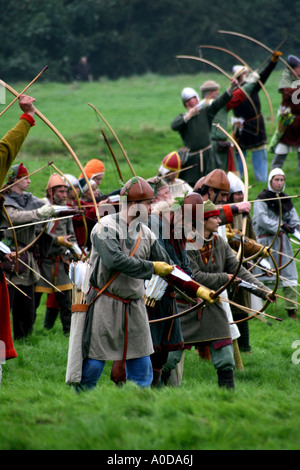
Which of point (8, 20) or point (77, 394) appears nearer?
point (77, 394)

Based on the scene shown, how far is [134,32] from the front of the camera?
1236 inches

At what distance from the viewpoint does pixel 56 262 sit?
30.0 ft

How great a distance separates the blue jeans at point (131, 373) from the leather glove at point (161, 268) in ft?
2.25

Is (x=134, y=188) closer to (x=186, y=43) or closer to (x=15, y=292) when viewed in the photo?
(x=15, y=292)

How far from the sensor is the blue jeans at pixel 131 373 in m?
5.64

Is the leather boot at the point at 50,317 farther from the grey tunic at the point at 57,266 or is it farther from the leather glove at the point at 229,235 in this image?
the leather glove at the point at 229,235

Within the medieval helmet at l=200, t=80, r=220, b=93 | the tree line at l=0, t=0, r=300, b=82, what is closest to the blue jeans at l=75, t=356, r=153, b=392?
the tree line at l=0, t=0, r=300, b=82

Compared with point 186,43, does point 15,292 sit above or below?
below

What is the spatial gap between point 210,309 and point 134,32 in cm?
2636

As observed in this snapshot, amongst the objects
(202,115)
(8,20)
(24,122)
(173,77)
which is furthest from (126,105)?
(24,122)

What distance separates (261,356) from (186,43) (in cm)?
1691

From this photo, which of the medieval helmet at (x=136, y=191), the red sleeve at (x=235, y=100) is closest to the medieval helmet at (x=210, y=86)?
the red sleeve at (x=235, y=100)
